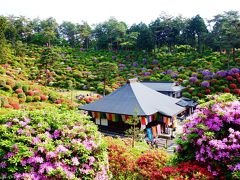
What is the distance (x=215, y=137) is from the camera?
6.38 metres

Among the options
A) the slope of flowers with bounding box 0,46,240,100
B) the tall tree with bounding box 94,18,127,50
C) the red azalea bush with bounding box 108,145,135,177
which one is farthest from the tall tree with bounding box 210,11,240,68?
the red azalea bush with bounding box 108,145,135,177

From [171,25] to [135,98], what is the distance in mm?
39176

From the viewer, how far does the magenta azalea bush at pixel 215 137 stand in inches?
235

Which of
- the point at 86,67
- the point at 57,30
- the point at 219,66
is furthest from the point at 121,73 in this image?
the point at 57,30

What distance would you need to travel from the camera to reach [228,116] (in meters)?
6.42

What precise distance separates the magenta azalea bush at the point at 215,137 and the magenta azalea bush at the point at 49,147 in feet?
7.81

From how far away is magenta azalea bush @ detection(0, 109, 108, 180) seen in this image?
5.14 metres

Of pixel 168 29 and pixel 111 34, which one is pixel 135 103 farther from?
pixel 111 34

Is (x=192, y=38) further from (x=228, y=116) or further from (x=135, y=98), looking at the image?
(x=228, y=116)

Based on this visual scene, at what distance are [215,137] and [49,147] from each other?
13.2 ft

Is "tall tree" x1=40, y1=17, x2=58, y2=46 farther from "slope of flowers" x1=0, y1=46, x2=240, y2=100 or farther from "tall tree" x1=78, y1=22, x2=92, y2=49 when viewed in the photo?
"tall tree" x1=78, y1=22, x2=92, y2=49

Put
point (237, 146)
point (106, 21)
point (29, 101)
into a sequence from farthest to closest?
point (106, 21) < point (29, 101) < point (237, 146)

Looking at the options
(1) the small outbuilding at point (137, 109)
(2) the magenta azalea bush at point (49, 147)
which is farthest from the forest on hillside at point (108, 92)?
(1) the small outbuilding at point (137, 109)

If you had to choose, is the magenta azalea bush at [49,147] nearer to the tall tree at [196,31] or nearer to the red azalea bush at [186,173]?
the red azalea bush at [186,173]
